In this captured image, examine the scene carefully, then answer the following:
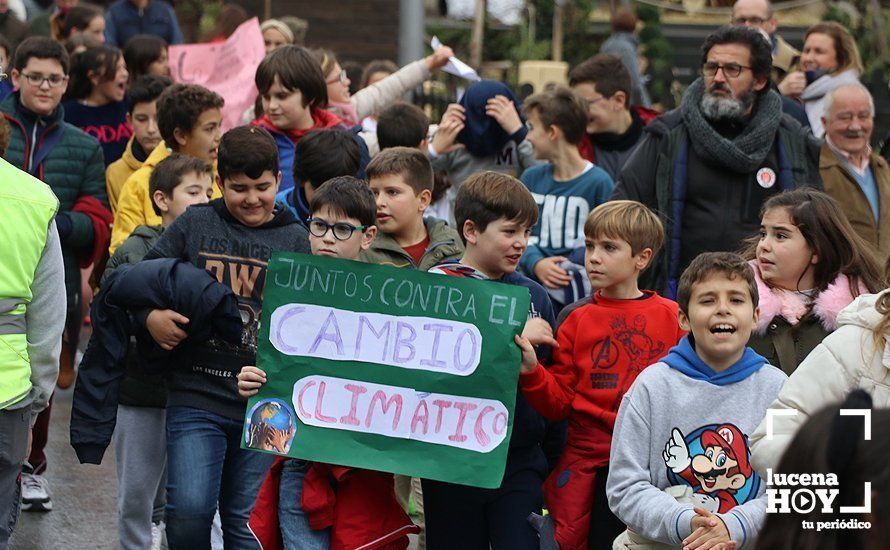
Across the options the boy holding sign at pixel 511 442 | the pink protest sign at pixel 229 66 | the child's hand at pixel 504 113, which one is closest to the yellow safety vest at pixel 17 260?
the boy holding sign at pixel 511 442

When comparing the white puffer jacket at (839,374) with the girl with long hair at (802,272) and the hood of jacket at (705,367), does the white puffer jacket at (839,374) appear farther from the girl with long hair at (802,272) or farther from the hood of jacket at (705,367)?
the girl with long hair at (802,272)

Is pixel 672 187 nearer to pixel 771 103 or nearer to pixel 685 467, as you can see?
pixel 771 103

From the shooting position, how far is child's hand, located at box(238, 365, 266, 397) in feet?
16.4

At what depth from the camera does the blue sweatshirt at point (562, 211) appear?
299 inches

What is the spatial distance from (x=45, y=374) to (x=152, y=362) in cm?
42

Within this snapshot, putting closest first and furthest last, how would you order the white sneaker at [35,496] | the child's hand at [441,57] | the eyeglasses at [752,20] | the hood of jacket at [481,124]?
the white sneaker at [35,496], the hood of jacket at [481,124], the child's hand at [441,57], the eyeglasses at [752,20]

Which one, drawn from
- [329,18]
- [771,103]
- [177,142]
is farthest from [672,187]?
[329,18]

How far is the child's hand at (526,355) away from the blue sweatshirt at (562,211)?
2.55 metres

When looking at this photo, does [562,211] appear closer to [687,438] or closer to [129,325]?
[129,325]

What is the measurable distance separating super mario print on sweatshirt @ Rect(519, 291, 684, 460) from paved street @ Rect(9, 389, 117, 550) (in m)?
2.72

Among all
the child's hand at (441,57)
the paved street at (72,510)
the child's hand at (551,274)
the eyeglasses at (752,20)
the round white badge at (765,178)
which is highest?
the eyeglasses at (752,20)

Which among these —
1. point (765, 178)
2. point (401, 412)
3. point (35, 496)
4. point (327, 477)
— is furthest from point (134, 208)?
point (765, 178)

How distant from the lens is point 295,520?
509 cm

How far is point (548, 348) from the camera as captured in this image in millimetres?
5340
